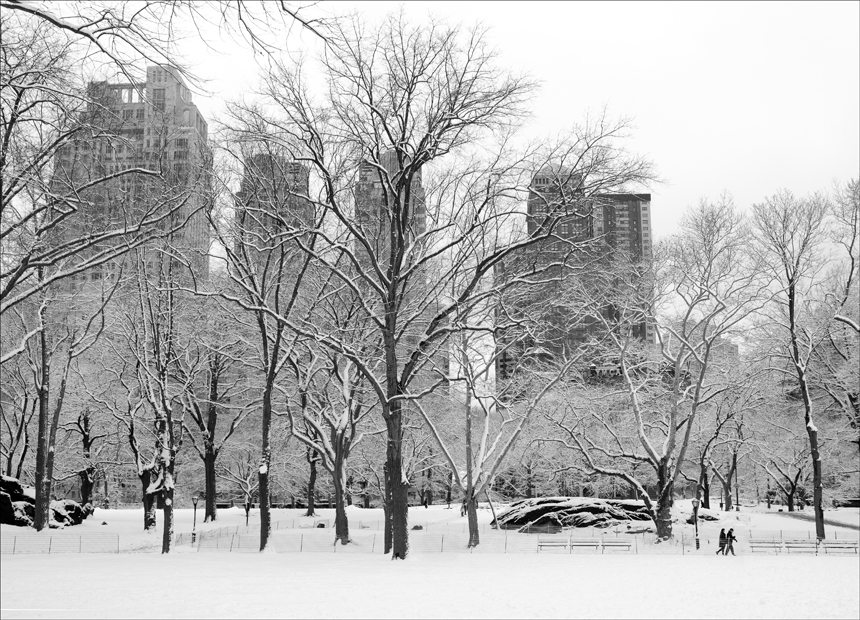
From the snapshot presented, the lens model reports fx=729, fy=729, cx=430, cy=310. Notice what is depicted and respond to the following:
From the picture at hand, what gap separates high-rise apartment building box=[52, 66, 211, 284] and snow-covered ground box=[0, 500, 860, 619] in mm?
7664

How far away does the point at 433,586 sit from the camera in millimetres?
14992

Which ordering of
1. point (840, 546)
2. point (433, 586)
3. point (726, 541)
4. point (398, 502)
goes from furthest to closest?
1. point (840, 546)
2. point (726, 541)
3. point (398, 502)
4. point (433, 586)

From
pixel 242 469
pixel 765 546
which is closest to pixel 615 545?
pixel 765 546

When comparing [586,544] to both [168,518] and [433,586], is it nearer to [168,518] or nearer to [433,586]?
[433,586]

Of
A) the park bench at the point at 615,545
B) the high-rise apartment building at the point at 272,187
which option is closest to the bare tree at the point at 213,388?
the high-rise apartment building at the point at 272,187

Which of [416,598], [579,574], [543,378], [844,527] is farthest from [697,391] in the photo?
[416,598]

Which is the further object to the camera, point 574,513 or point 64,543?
point 574,513

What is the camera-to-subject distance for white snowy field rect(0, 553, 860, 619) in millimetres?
11469

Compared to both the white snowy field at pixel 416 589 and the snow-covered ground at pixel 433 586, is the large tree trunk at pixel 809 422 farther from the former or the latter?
the white snowy field at pixel 416 589

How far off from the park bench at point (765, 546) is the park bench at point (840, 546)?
150 cm

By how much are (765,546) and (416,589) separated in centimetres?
1956

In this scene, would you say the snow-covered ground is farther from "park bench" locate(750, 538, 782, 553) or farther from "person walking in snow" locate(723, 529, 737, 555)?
"park bench" locate(750, 538, 782, 553)

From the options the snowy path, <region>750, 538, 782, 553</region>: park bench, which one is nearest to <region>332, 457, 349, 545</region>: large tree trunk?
<region>750, 538, 782, 553</region>: park bench

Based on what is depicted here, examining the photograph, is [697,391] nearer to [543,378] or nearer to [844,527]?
[543,378]
